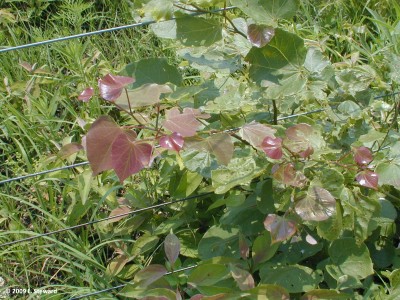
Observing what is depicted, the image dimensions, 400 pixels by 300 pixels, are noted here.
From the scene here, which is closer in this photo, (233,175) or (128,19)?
(233,175)

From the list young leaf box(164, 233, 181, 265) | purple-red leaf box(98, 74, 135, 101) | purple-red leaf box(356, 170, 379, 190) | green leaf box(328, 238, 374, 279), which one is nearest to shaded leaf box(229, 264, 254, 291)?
young leaf box(164, 233, 181, 265)

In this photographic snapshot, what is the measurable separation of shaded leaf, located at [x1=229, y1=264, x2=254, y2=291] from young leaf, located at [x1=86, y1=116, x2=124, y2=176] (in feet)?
1.61

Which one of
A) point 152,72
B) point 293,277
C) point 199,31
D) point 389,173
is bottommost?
point 293,277

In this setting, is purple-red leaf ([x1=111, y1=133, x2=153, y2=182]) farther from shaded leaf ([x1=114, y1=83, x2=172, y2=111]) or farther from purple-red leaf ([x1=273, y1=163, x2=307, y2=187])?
purple-red leaf ([x1=273, y1=163, x2=307, y2=187])

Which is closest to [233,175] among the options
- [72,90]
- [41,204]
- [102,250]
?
[102,250]

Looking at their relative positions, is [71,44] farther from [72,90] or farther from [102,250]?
[102,250]

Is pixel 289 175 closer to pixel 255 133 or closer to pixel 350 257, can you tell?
pixel 255 133

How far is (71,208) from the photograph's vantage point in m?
2.18

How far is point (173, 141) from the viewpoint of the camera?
1323 mm

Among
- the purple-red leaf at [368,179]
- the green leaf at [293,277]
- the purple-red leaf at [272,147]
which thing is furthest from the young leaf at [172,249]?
the purple-red leaf at [368,179]

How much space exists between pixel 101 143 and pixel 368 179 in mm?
619

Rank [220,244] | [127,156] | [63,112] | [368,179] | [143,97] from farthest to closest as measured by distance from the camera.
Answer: [63,112] → [220,244] → [368,179] → [143,97] → [127,156]

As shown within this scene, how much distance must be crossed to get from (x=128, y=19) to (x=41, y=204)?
124cm

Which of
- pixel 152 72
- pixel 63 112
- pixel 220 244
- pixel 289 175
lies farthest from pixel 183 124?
pixel 63 112
